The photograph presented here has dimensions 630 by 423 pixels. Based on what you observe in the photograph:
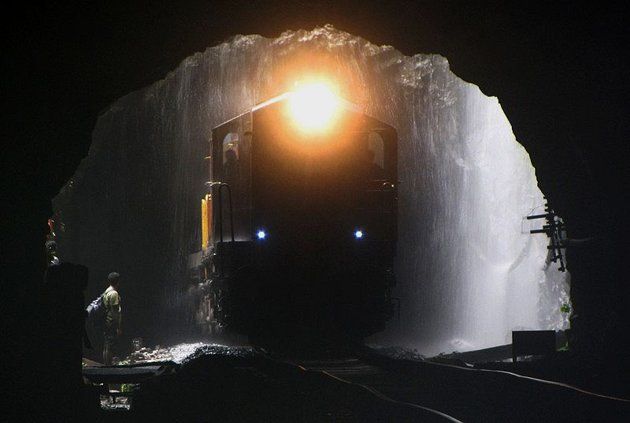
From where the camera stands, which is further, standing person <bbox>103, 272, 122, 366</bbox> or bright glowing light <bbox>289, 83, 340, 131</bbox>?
bright glowing light <bbox>289, 83, 340, 131</bbox>

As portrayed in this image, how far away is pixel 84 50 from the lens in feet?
27.1

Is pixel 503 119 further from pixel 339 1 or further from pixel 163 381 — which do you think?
pixel 163 381

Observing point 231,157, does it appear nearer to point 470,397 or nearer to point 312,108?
point 312,108

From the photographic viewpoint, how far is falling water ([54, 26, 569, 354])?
24.3m

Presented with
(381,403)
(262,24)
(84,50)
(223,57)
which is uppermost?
(223,57)

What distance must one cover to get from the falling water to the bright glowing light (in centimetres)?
1061

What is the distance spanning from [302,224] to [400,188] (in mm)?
16076

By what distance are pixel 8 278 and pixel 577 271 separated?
7.01 meters

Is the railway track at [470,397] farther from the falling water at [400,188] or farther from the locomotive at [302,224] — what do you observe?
the falling water at [400,188]

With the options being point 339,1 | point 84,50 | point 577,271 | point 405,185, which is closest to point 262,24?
point 339,1

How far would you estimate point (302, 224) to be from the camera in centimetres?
1288

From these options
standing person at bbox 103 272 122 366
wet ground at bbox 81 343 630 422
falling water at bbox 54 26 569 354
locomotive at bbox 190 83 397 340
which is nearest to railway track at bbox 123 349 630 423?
wet ground at bbox 81 343 630 422

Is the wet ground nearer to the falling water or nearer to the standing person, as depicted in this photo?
the standing person

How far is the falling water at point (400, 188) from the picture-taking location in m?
24.3
